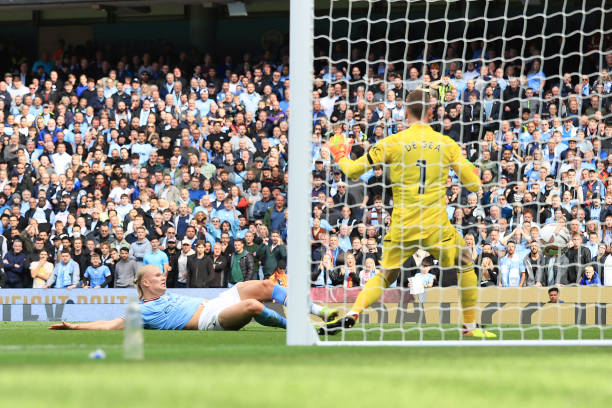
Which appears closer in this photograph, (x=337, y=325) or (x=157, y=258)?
(x=337, y=325)

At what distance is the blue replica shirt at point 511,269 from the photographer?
1405cm

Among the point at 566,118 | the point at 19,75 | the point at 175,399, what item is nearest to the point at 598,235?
the point at 566,118

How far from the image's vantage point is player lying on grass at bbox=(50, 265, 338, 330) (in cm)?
1002

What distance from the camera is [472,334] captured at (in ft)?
30.1

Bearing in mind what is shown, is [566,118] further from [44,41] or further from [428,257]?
[44,41]

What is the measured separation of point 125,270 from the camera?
1719 centimetres

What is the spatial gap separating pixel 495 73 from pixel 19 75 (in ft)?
38.7

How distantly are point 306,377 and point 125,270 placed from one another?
40.7ft

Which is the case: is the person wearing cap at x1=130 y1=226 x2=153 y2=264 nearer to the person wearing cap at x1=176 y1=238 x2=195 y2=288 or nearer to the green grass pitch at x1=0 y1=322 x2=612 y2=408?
the person wearing cap at x1=176 y1=238 x2=195 y2=288

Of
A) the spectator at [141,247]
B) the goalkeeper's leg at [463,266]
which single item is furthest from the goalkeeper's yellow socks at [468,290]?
the spectator at [141,247]

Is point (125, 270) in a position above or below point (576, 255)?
below

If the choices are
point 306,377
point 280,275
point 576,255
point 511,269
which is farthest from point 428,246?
point 280,275

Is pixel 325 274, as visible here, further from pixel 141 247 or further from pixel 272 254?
pixel 141 247

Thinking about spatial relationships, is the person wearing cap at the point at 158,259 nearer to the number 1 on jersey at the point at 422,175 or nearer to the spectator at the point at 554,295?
the spectator at the point at 554,295
